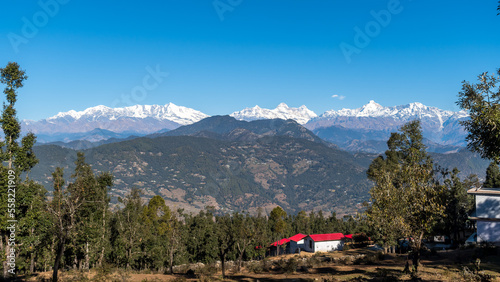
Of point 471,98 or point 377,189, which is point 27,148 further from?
point 471,98

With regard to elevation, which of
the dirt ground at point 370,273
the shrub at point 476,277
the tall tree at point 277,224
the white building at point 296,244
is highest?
the shrub at point 476,277

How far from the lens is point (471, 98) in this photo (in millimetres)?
21484

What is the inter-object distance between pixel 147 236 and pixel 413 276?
2080 inches

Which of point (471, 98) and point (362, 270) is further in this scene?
point (362, 270)

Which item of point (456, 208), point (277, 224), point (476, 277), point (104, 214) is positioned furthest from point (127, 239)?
point (277, 224)

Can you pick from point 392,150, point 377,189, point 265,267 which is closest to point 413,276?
point 377,189

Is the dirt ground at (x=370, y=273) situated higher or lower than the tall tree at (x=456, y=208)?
lower

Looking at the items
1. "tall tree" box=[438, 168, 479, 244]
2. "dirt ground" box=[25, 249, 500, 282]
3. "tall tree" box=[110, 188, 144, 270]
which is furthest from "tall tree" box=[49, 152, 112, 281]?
"tall tree" box=[438, 168, 479, 244]

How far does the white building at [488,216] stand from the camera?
49444 mm

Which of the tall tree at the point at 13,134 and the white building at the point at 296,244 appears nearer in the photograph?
the tall tree at the point at 13,134

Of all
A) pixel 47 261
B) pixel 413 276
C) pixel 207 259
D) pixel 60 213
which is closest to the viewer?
pixel 413 276

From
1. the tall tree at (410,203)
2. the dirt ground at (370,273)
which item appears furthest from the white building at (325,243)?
the tall tree at (410,203)

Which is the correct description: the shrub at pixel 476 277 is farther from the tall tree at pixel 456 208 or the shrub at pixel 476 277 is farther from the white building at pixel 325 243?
the white building at pixel 325 243

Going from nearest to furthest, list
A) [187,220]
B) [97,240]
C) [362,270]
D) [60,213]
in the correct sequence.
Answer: [60,213] < [362,270] < [97,240] < [187,220]
